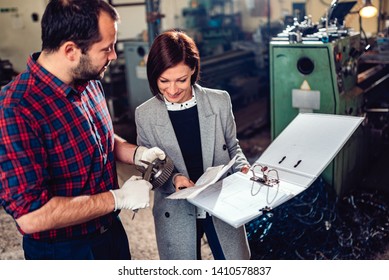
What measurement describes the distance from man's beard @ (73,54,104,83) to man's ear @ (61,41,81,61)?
16mm

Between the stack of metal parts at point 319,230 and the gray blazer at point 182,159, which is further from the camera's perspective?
the stack of metal parts at point 319,230

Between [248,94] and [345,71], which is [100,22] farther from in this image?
[248,94]

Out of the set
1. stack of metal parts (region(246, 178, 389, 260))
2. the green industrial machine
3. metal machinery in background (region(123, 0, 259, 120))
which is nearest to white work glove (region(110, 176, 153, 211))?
stack of metal parts (region(246, 178, 389, 260))

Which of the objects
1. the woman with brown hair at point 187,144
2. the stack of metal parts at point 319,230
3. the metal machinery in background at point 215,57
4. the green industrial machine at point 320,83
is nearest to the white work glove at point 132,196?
the woman with brown hair at point 187,144

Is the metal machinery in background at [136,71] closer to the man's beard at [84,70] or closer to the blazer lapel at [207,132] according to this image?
the blazer lapel at [207,132]

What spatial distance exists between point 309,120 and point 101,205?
0.87 meters

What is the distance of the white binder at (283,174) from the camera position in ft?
3.87

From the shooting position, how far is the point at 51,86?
109 cm

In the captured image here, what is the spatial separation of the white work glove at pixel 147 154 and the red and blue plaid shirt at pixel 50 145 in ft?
0.34

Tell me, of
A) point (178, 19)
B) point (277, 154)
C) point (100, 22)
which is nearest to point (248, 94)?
point (178, 19)

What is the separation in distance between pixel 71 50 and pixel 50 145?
259mm

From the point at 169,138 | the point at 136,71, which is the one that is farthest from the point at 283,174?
the point at 136,71

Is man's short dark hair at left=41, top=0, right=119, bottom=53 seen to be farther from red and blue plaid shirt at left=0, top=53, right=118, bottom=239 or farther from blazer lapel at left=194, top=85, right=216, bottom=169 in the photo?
blazer lapel at left=194, top=85, right=216, bottom=169

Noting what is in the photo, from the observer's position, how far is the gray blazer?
1.42 metres
